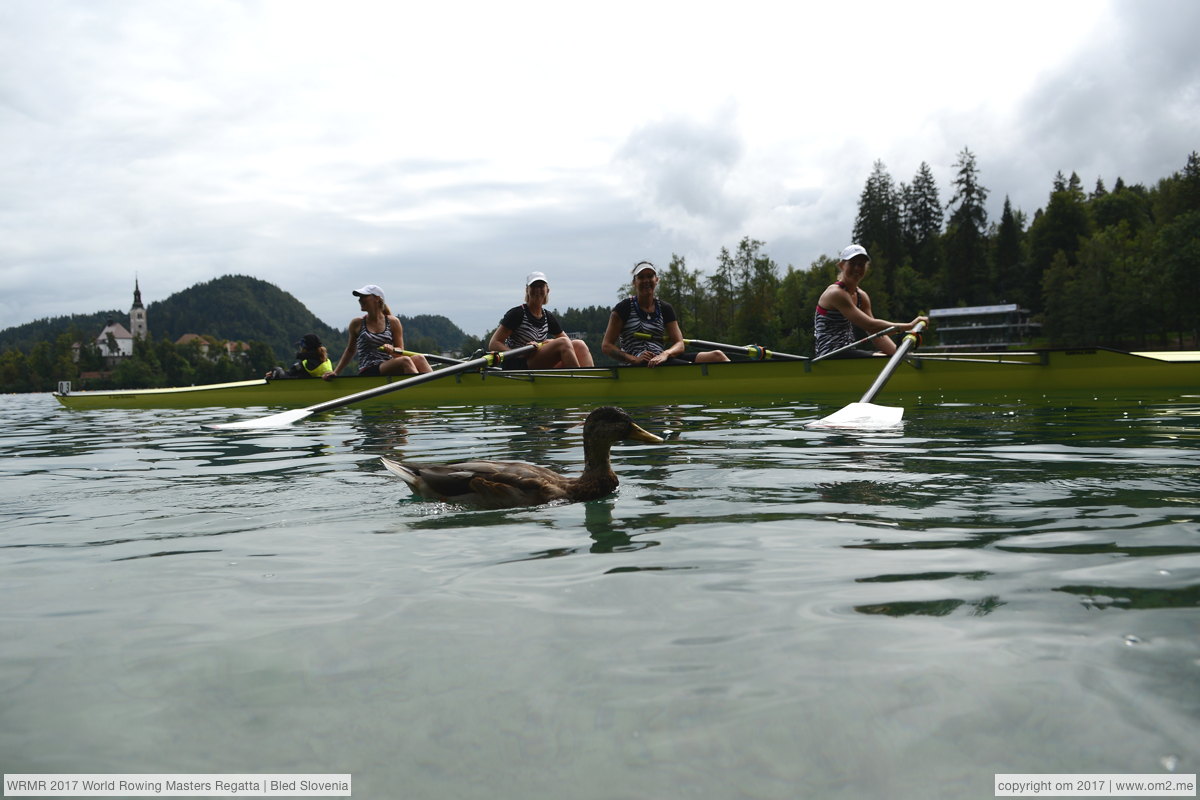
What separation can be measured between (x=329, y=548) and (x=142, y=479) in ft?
12.2

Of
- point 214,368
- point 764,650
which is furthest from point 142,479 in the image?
point 214,368

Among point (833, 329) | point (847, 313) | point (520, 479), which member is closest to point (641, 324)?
point (833, 329)

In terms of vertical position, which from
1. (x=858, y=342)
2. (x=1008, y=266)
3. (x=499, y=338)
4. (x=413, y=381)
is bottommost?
(x=413, y=381)

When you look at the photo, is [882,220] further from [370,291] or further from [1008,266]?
[370,291]

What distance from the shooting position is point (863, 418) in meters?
8.43

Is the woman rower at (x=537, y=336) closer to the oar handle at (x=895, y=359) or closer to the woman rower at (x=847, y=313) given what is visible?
the woman rower at (x=847, y=313)

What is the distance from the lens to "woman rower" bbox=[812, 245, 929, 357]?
1133 cm

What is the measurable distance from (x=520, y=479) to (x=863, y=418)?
4.53 metres

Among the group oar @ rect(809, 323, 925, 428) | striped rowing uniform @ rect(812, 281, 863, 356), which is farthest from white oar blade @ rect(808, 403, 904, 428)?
striped rowing uniform @ rect(812, 281, 863, 356)

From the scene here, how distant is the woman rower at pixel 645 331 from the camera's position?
13.2m

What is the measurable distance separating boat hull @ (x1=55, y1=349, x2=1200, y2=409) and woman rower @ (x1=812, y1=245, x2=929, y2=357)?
54 cm

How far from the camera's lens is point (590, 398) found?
13.8 metres

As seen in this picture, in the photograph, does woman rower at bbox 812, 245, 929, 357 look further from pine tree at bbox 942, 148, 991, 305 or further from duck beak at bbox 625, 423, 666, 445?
pine tree at bbox 942, 148, 991, 305

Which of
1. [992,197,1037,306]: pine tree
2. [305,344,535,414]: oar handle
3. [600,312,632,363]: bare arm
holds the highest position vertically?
[992,197,1037,306]: pine tree
